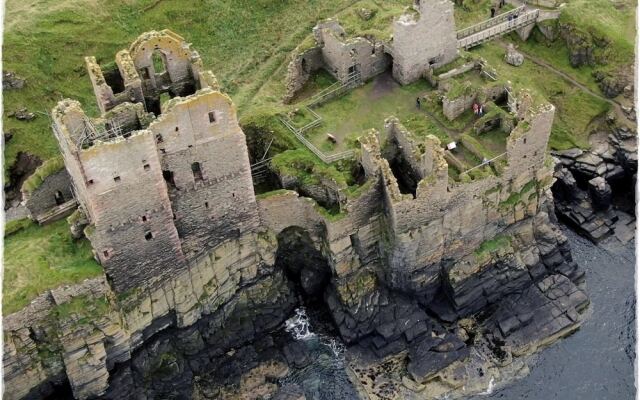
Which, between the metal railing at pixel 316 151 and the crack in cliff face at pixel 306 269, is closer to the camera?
the metal railing at pixel 316 151

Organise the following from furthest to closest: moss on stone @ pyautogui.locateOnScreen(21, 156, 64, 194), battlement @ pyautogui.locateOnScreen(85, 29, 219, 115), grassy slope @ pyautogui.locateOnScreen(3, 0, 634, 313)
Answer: grassy slope @ pyautogui.locateOnScreen(3, 0, 634, 313)
moss on stone @ pyautogui.locateOnScreen(21, 156, 64, 194)
battlement @ pyautogui.locateOnScreen(85, 29, 219, 115)

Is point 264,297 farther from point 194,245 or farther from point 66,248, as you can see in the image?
point 66,248

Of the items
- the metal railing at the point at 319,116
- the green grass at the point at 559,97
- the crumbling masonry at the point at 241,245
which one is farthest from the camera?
the green grass at the point at 559,97

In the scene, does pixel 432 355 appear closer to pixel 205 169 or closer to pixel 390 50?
pixel 205 169

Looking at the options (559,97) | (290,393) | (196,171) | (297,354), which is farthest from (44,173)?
(559,97)

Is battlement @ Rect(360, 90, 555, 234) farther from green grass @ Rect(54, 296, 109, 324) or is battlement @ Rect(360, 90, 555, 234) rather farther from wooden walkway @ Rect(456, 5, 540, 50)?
green grass @ Rect(54, 296, 109, 324)

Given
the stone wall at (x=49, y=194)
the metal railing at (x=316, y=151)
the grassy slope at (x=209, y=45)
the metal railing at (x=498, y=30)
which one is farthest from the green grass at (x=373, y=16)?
the stone wall at (x=49, y=194)

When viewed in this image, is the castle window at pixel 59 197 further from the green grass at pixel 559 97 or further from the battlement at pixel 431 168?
the green grass at pixel 559 97

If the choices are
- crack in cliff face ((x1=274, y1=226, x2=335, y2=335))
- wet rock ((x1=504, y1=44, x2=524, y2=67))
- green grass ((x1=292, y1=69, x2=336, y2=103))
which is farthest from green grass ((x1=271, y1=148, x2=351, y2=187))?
wet rock ((x1=504, y1=44, x2=524, y2=67))
